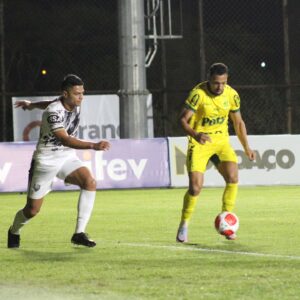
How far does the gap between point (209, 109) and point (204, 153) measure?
20.0 inches

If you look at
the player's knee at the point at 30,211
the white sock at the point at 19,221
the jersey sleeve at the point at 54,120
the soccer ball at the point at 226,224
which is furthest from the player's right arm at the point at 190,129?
the white sock at the point at 19,221

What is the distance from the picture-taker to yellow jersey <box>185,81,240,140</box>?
1336 cm

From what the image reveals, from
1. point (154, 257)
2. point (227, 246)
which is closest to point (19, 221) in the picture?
point (154, 257)

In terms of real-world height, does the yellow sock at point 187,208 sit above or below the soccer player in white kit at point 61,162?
below

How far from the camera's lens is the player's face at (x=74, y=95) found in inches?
490

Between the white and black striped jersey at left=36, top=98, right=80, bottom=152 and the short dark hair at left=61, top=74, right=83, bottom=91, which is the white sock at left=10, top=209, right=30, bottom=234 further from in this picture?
the short dark hair at left=61, top=74, right=83, bottom=91

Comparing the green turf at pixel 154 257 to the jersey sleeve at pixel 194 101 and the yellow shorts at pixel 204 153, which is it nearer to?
the yellow shorts at pixel 204 153

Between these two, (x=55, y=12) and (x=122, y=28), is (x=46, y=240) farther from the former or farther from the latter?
(x=55, y=12)

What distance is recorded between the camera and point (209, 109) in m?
13.4

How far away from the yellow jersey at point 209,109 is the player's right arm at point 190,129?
0.23ft

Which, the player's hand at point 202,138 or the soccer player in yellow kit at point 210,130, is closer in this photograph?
the player's hand at point 202,138

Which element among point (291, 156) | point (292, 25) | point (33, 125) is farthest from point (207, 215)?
point (292, 25)

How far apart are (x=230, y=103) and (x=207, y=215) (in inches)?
161

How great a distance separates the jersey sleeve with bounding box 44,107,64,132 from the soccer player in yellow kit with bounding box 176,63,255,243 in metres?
1.51
